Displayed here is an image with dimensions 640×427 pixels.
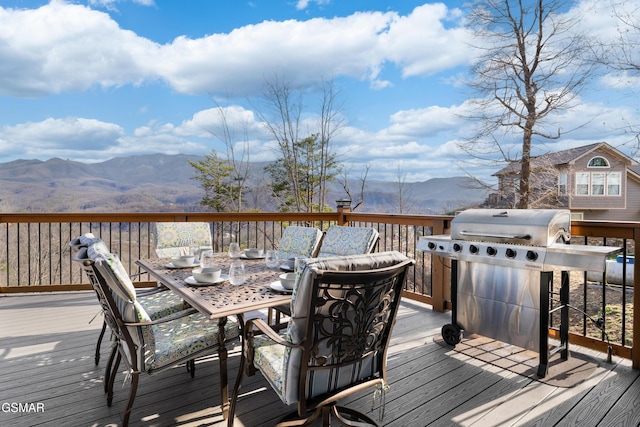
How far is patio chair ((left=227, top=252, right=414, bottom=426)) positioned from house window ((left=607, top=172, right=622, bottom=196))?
15.3 meters

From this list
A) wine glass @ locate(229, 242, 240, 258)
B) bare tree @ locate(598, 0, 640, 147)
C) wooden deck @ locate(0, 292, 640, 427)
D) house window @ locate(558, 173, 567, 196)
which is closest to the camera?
wooden deck @ locate(0, 292, 640, 427)

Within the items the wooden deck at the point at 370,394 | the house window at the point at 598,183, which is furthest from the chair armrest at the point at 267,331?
the house window at the point at 598,183

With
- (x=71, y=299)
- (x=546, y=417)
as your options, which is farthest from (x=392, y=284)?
(x=71, y=299)

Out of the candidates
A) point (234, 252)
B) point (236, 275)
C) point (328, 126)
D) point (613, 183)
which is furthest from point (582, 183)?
point (236, 275)

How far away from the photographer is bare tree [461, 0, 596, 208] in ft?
32.7

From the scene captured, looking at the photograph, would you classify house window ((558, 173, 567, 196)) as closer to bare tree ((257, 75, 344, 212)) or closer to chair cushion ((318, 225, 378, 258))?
bare tree ((257, 75, 344, 212))

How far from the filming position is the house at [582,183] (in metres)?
10.3

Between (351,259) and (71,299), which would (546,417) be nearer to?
(351,259)

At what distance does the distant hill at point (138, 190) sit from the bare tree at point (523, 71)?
1660 millimetres

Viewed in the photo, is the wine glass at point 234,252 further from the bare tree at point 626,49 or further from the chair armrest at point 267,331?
the bare tree at point 626,49

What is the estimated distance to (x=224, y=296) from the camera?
6.74ft

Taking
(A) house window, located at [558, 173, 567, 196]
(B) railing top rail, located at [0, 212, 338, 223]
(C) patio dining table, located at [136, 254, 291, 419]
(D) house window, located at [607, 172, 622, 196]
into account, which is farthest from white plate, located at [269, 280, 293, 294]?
(D) house window, located at [607, 172, 622, 196]

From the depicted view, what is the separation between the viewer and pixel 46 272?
1000cm

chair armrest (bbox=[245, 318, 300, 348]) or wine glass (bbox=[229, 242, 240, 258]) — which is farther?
wine glass (bbox=[229, 242, 240, 258])
